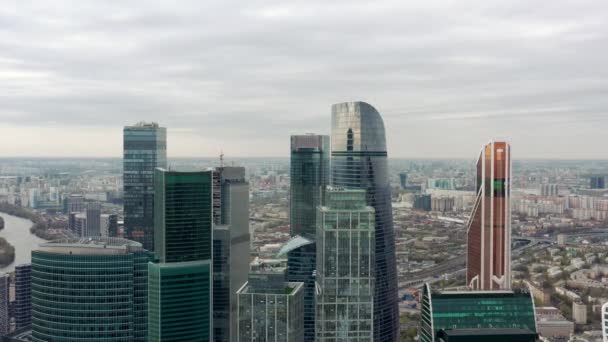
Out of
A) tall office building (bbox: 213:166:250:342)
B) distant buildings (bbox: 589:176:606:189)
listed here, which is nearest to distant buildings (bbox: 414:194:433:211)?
distant buildings (bbox: 589:176:606:189)

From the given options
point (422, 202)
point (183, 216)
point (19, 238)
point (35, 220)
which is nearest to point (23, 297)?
point (183, 216)

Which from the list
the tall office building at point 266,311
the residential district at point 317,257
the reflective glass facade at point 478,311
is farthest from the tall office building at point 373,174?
the tall office building at point 266,311

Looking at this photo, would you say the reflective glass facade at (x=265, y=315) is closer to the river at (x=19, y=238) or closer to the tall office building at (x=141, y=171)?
the tall office building at (x=141, y=171)

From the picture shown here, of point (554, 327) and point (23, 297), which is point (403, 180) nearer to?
point (554, 327)

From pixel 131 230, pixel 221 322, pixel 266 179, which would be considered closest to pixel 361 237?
pixel 221 322

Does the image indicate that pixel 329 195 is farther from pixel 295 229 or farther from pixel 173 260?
pixel 295 229

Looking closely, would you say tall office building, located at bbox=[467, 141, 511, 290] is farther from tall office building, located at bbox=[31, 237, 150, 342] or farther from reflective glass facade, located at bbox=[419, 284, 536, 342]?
tall office building, located at bbox=[31, 237, 150, 342]

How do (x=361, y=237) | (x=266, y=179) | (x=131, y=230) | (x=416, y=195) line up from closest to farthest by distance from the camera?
(x=361, y=237) → (x=131, y=230) → (x=266, y=179) → (x=416, y=195)
